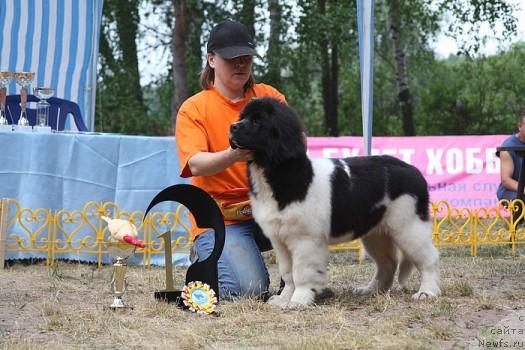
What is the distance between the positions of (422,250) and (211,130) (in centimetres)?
140

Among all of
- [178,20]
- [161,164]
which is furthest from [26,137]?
[178,20]

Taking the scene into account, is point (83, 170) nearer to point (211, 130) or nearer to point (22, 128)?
point (22, 128)

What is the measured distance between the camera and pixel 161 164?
6.07 meters

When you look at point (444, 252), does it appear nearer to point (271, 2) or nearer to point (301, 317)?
point (301, 317)

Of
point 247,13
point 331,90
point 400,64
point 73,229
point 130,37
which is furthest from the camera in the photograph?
point 331,90

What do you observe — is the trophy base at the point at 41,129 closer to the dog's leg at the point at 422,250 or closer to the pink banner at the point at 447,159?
the dog's leg at the point at 422,250

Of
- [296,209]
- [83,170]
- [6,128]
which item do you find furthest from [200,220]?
[6,128]

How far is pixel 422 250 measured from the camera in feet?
14.0

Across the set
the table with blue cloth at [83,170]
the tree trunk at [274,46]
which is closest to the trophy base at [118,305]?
the table with blue cloth at [83,170]

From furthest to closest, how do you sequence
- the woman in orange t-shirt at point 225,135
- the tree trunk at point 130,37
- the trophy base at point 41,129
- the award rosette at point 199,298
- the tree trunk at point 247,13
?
the tree trunk at point 130,37 → the tree trunk at point 247,13 → the trophy base at point 41,129 → the woman in orange t-shirt at point 225,135 → the award rosette at point 199,298

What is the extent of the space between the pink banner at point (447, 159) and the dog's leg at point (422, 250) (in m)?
4.93

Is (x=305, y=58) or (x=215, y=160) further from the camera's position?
(x=305, y=58)

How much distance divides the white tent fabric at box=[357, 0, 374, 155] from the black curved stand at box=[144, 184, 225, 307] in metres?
2.17

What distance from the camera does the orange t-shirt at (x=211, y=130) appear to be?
4410 millimetres
